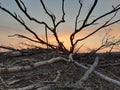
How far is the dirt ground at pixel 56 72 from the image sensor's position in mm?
7172

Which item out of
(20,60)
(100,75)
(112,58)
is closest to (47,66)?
(20,60)

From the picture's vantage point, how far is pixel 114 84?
7570mm

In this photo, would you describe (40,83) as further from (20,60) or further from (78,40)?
(78,40)

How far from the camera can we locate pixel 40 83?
6.94 meters

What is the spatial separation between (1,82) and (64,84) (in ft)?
3.85

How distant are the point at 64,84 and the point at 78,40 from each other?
272 centimetres

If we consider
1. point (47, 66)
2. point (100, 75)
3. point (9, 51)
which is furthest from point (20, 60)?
point (100, 75)

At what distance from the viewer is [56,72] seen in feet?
25.7

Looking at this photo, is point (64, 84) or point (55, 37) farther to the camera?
point (55, 37)

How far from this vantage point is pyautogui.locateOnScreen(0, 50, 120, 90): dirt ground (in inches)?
282

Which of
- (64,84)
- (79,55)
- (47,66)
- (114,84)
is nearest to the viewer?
(64,84)

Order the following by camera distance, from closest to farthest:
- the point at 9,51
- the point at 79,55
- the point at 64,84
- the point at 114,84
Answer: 1. the point at 64,84
2. the point at 114,84
3. the point at 79,55
4. the point at 9,51

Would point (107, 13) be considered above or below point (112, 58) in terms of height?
above

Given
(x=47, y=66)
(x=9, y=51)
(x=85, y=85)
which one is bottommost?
(x=85, y=85)
